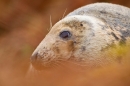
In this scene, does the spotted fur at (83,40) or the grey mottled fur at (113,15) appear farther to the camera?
the grey mottled fur at (113,15)

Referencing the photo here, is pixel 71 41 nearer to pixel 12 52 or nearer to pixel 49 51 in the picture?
pixel 49 51

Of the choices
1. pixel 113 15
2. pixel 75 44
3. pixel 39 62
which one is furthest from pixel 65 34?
pixel 113 15

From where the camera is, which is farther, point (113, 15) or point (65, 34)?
point (113, 15)

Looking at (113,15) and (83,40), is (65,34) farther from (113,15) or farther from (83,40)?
(113,15)

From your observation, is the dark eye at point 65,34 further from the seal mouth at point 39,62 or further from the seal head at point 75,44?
the seal mouth at point 39,62

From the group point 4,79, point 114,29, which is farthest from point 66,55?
point 4,79

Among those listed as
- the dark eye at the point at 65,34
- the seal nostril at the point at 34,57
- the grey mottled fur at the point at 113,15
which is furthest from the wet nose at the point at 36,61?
the grey mottled fur at the point at 113,15

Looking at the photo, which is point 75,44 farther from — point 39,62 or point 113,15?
point 113,15

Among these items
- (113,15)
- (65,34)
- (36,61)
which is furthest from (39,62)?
(113,15)

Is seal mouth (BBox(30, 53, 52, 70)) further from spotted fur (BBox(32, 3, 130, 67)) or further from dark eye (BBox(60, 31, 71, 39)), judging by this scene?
dark eye (BBox(60, 31, 71, 39))

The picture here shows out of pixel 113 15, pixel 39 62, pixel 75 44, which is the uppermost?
pixel 113 15

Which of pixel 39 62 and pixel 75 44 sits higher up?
pixel 75 44
